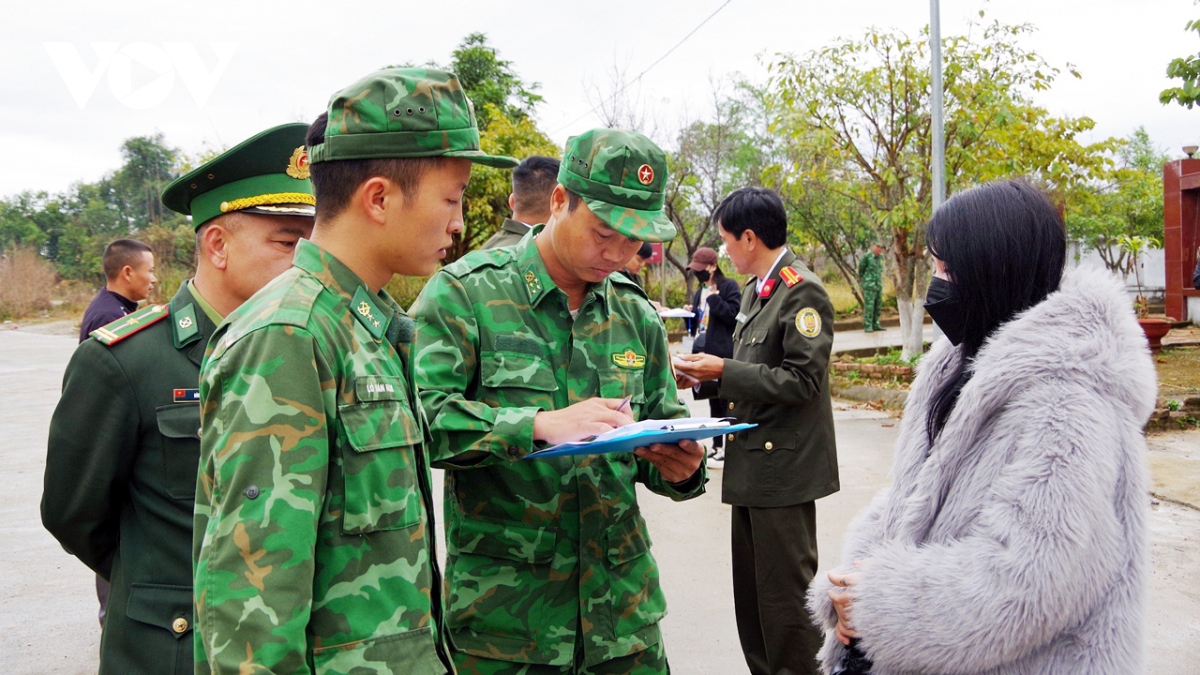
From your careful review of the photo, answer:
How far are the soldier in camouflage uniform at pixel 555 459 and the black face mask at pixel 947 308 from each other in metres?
0.62

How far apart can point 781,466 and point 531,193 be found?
213 cm

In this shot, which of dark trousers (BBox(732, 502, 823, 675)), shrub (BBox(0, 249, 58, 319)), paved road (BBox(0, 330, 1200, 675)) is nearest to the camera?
dark trousers (BBox(732, 502, 823, 675))

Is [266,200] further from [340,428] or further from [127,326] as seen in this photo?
[340,428]

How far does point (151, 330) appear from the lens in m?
1.92

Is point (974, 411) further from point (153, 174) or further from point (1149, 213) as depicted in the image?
point (153, 174)

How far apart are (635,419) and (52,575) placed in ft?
15.2

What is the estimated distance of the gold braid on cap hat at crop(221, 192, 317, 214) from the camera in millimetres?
2064

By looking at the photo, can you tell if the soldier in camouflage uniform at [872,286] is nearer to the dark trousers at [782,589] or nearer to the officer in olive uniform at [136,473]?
the dark trousers at [782,589]

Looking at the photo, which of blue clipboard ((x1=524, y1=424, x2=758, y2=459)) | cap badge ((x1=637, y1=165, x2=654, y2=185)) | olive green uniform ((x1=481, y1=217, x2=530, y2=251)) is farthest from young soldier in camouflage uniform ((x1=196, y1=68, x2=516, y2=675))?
olive green uniform ((x1=481, y1=217, x2=530, y2=251))

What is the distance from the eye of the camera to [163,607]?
1715mm

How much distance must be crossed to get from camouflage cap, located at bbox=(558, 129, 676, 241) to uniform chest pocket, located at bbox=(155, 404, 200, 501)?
103 cm

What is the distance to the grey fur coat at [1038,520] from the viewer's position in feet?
5.14

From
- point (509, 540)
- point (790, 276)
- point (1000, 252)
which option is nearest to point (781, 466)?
point (790, 276)

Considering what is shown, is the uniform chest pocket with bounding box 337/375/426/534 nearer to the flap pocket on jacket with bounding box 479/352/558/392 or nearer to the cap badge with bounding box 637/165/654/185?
the flap pocket on jacket with bounding box 479/352/558/392
